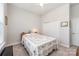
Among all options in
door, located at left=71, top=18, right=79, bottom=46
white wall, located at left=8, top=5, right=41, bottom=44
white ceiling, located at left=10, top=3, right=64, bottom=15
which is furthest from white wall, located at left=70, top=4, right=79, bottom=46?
white wall, located at left=8, top=5, right=41, bottom=44

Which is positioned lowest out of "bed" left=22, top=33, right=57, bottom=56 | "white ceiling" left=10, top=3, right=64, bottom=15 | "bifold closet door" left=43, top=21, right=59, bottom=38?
"bed" left=22, top=33, right=57, bottom=56

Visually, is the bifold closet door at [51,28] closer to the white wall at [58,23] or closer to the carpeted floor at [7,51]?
the white wall at [58,23]

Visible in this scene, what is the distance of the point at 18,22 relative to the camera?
1.71 metres

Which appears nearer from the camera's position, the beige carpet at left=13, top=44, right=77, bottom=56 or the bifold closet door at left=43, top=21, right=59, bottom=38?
the beige carpet at left=13, top=44, right=77, bottom=56

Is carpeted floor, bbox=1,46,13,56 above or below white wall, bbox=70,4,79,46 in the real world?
below

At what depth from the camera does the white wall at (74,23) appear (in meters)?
1.61

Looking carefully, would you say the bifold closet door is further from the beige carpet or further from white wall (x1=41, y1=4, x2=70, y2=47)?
the beige carpet

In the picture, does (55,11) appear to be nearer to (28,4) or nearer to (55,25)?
(55,25)

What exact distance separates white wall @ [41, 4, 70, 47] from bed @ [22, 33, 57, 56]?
0.13m

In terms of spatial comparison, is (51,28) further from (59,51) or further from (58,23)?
(59,51)

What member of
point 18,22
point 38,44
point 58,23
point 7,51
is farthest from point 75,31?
point 7,51

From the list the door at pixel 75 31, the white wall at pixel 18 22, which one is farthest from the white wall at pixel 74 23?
the white wall at pixel 18 22

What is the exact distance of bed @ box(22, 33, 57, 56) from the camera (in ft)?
5.05

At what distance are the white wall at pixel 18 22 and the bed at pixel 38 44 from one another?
14 cm
